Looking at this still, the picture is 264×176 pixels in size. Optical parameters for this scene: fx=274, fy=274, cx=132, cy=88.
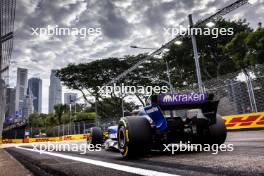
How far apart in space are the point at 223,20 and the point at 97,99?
20.3 m

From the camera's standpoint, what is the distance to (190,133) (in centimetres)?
459

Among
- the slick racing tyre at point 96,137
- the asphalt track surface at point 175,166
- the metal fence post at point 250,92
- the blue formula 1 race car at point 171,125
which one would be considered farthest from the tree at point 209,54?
the asphalt track surface at point 175,166

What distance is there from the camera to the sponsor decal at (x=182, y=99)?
4.29 m

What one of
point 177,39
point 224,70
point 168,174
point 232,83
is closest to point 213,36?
point 224,70

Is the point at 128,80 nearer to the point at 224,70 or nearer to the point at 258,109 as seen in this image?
the point at 224,70

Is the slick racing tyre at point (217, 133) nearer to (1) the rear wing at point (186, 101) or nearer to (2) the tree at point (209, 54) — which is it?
(1) the rear wing at point (186, 101)

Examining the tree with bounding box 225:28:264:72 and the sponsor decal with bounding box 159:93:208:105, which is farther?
the tree with bounding box 225:28:264:72

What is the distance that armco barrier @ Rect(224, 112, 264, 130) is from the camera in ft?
39.1

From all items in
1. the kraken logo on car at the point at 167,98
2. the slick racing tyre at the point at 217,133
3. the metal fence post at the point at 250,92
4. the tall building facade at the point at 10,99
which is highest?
the tall building facade at the point at 10,99

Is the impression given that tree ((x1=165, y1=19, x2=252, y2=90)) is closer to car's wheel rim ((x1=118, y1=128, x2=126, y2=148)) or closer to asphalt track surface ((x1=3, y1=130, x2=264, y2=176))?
car's wheel rim ((x1=118, y1=128, x2=126, y2=148))

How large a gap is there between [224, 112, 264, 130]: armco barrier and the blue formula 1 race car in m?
8.15

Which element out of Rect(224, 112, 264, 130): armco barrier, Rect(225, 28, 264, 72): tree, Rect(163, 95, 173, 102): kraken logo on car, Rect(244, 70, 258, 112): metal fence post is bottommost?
Rect(224, 112, 264, 130): armco barrier

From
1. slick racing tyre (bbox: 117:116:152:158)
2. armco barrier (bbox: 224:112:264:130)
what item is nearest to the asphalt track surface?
slick racing tyre (bbox: 117:116:152:158)

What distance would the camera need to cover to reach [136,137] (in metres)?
4.26
